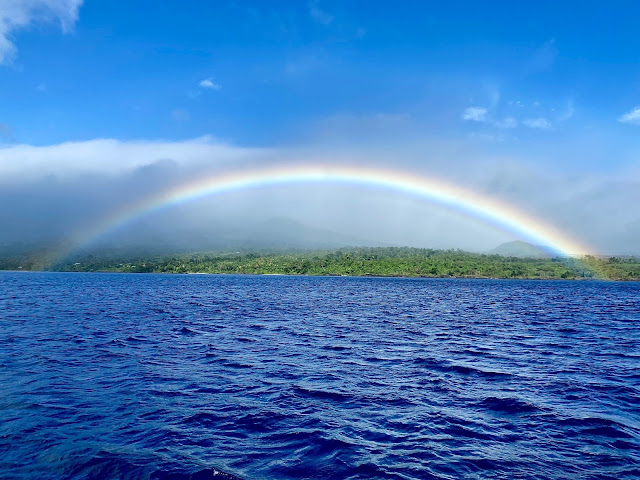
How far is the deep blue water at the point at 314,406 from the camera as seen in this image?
15.7 metres

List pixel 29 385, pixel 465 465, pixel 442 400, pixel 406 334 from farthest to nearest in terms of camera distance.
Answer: pixel 406 334, pixel 29 385, pixel 442 400, pixel 465 465

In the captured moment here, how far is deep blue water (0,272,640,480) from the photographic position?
15719 millimetres

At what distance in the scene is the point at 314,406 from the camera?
72.9 feet

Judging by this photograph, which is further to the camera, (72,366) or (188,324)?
(188,324)

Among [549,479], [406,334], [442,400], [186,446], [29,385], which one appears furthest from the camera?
[406,334]

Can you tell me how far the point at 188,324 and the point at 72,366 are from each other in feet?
81.5

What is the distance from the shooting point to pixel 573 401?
24031mm

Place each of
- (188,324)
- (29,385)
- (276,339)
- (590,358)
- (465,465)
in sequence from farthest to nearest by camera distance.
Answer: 1. (188,324)
2. (276,339)
3. (590,358)
4. (29,385)
5. (465,465)

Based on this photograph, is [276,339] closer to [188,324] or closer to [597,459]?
[188,324]

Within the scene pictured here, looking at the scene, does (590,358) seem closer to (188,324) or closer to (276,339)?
(276,339)

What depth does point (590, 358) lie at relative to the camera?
122 ft

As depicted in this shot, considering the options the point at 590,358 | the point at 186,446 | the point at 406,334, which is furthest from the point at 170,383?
the point at 590,358

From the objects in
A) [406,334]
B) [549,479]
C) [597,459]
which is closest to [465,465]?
[549,479]

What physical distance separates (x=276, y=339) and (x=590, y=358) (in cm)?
2880
